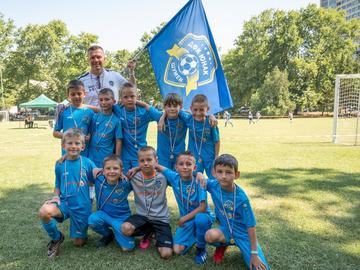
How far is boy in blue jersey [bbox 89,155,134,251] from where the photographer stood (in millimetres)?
Result: 3926

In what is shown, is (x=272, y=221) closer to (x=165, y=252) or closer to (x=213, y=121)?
(x=213, y=121)

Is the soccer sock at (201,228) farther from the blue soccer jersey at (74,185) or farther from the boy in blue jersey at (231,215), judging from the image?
the blue soccer jersey at (74,185)

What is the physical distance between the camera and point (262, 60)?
181 ft

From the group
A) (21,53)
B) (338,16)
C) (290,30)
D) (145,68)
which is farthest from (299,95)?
(21,53)

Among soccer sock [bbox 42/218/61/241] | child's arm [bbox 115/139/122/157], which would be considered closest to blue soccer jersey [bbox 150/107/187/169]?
child's arm [bbox 115/139/122/157]

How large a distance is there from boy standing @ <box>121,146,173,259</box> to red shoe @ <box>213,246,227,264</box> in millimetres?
568

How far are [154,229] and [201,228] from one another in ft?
2.35

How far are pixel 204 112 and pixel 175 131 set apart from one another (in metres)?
0.52

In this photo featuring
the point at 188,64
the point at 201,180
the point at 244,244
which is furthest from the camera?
the point at 188,64

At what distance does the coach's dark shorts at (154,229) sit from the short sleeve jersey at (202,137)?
4.13ft

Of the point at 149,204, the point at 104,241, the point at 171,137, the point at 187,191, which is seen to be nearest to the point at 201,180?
the point at 187,191

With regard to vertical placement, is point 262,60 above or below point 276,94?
above

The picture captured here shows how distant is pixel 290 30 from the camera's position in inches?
2055

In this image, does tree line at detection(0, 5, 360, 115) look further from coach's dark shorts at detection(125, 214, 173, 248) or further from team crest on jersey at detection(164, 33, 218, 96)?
coach's dark shorts at detection(125, 214, 173, 248)
